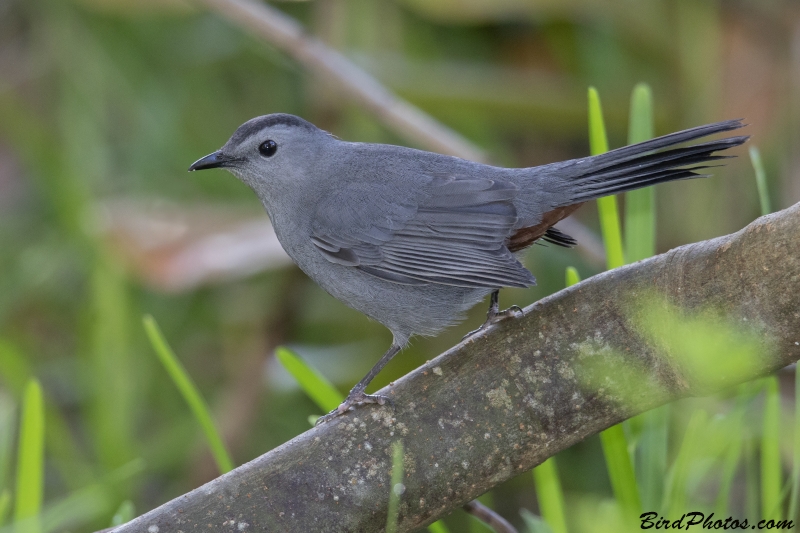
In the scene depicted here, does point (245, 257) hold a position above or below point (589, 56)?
below

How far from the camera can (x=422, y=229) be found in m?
2.63

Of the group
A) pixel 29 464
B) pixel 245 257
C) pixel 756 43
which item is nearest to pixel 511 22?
pixel 756 43

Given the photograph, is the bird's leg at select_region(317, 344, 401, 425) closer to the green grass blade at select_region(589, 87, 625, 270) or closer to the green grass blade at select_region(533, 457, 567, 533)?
the green grass blade at select_region(533, 457, 567, 533)

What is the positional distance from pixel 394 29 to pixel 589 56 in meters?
1.17

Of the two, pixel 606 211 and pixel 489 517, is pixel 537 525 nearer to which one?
pixel 489 517

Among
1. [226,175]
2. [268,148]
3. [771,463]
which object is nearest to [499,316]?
[771,463]

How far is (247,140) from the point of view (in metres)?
2.78

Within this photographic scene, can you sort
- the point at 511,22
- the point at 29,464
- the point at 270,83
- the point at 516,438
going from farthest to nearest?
1. the point at 270,83
2. the point at 511,22
3. the point at 29,464
4. the point at 516,438

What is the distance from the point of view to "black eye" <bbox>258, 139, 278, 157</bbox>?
9.18 ft

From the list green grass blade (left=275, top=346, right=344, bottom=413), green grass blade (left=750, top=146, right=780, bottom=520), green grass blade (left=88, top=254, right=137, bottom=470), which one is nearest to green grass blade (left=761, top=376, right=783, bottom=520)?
green grass blade (left=750, top=146, right=780, bottom=520)

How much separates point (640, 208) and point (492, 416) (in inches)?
34.8

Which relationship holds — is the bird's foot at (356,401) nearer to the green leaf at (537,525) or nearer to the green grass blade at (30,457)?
the green leaf at (537,525)

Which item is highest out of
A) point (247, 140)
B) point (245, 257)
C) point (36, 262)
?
point (247, 140)

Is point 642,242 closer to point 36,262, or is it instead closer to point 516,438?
point 516,438
